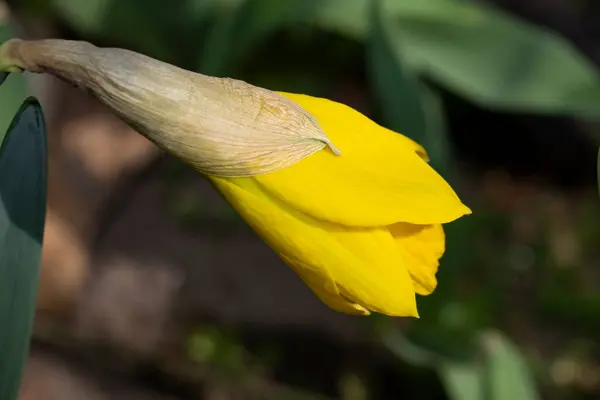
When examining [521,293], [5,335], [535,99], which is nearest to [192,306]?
[521,293]

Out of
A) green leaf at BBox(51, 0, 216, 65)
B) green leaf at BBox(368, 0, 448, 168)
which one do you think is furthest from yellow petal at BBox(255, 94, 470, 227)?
green leaf at BBox(51, 0, 216, 65)

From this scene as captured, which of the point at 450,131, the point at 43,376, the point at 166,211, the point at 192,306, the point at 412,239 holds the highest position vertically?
the point at 412,239

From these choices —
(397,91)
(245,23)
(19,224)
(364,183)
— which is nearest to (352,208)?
(364,183)

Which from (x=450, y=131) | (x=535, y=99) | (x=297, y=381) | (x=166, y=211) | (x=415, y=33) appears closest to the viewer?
(x=535, y=99)

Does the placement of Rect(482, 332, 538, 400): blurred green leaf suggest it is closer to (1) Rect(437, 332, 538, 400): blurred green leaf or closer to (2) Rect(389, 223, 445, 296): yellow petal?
(1) Rect(437, 332, 538, 400): blurred green leaf

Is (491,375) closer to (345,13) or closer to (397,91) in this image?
(397,91)

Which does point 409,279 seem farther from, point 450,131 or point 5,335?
point 450,131
